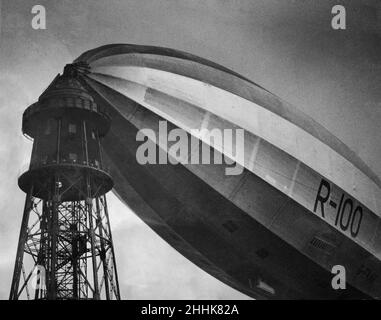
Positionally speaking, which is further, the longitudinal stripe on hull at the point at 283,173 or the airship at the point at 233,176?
the airship at the point at 233,176

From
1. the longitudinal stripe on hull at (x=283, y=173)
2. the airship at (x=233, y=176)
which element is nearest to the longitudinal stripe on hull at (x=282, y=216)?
the airship at (x=233, y=176)

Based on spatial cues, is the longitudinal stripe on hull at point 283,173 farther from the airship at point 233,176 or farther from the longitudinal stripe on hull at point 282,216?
the longitudinal stripe on hull at point 282,216

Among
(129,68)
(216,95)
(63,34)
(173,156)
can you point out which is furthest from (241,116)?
(63,34)

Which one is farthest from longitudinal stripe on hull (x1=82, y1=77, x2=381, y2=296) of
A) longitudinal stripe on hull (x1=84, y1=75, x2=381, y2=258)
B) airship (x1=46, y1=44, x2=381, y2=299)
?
longitudinal stripe on hull (x1=84, y1=75, x2=381, y2=258)

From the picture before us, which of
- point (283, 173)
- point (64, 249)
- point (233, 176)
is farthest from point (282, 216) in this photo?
point (64, 249)

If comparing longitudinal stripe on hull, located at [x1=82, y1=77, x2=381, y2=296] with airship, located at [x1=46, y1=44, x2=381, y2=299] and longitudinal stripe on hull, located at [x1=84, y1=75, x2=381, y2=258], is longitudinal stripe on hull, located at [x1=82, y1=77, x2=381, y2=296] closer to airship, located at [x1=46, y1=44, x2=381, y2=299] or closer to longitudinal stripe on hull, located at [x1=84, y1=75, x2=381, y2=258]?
airship, located at [x1=46, y1=44, x2=381, y2=299]

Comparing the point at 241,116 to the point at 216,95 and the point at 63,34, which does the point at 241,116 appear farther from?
the point at 63,34
